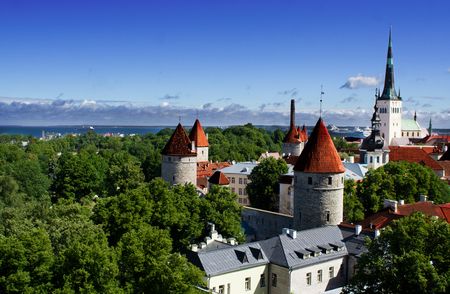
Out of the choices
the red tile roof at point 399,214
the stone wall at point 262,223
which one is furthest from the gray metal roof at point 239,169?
A: the red tile roof at point 399,214

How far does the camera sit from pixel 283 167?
4969 cm

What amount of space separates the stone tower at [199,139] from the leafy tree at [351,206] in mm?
24159

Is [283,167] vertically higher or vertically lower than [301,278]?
higher

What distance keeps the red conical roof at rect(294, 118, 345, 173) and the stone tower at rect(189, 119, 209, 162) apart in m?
27.6

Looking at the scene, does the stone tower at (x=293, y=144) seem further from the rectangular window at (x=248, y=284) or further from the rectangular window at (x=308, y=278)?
the rectangular window at (x=248, y=284)

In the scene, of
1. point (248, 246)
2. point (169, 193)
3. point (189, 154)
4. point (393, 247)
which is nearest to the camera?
point (393, 247)

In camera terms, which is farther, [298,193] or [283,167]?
[283,167]

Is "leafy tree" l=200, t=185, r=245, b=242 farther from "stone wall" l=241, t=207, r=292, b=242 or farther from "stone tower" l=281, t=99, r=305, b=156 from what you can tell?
"stone tower" l=281, t=99, r=305, b=156

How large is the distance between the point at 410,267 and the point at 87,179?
146ft

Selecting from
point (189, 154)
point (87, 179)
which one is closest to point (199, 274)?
point (189, 154)

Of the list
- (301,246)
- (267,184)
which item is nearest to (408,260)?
(301,246)

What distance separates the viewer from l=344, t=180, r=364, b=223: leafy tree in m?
41.2

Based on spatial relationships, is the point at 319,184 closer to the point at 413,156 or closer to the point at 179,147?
the point at 179,147

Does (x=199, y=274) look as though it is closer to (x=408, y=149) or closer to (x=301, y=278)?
A: (x=301, y=278)
